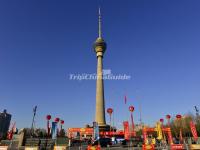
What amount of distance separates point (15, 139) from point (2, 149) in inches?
437

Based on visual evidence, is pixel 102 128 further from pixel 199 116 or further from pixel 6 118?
pixel 6 118

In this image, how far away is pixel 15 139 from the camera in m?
27.9

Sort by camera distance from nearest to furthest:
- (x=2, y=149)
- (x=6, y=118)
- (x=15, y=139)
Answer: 1. (x=2, y=149)
2. (x=15, y=139)
3. (x=6, y=118)

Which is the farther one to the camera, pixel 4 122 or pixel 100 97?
pixel 4 122

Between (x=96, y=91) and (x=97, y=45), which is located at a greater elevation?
(x=97, y=45)

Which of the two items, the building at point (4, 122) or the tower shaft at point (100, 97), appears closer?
the tower shaft at point (100, 97)

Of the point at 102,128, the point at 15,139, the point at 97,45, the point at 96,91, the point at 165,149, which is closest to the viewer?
the point at 165,149

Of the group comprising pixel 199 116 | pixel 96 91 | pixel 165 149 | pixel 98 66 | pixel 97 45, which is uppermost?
pixel 97 45

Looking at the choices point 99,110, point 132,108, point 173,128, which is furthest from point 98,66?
point 173,128

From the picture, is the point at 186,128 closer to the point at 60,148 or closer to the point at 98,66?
the point at 98,66

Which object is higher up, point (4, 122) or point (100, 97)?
point (100, 97)

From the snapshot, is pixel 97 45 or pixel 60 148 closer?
pixel 60 148

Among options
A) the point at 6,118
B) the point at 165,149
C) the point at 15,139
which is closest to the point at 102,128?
the point at 15,139

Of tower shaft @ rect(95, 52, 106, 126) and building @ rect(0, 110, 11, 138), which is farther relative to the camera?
building @ rect(0, 110, 11, 138)
